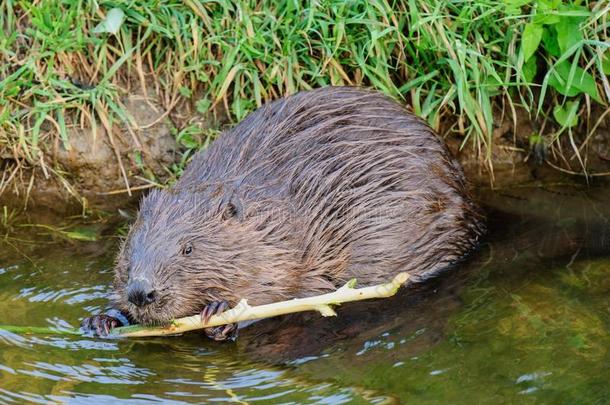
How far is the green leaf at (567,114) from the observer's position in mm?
4855

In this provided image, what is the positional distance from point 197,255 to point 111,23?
1.45 meters

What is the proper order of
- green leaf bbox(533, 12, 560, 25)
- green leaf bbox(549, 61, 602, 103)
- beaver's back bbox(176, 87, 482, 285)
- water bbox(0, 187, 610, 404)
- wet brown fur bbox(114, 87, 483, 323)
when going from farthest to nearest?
green leaf bbox(549, 61, 602, 103), green leaf bbox(533, 12, 560, 25), beaver's back bbox(176, 87, 482, 285), wet brown fur bbox(114, 87, 483, 323), water bbox(0, 187, 610, 404)

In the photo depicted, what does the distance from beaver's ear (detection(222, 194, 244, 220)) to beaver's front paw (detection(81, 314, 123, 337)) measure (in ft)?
1.76

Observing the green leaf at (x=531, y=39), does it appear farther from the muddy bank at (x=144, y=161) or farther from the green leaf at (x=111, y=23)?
the green leaf at (x=111, y=23)

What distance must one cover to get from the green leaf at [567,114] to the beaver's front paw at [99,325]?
6.95ft

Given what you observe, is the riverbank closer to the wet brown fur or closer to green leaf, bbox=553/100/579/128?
green leaf, bbox=553/100/579/128

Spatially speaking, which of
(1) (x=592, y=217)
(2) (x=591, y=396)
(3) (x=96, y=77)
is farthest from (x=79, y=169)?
(2) (x=591, y=396)

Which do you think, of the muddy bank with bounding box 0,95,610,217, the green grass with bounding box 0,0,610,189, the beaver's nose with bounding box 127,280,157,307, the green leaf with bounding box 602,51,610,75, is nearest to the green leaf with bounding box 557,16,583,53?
the green grass with bounding box 0,0,610,189

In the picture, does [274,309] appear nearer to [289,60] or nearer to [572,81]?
[289,60]

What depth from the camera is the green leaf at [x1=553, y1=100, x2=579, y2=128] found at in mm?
4855

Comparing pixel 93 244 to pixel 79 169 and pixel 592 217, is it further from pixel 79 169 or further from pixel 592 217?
pixel 592 217

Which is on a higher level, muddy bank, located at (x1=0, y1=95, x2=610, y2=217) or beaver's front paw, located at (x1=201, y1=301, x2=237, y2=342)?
muddy bank, located at (x1=0, y1=95, x2=610, y2=217)

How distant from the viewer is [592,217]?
4.69m

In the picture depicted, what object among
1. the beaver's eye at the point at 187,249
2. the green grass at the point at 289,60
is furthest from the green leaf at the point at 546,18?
the beaver's eye at the point at 187,249
